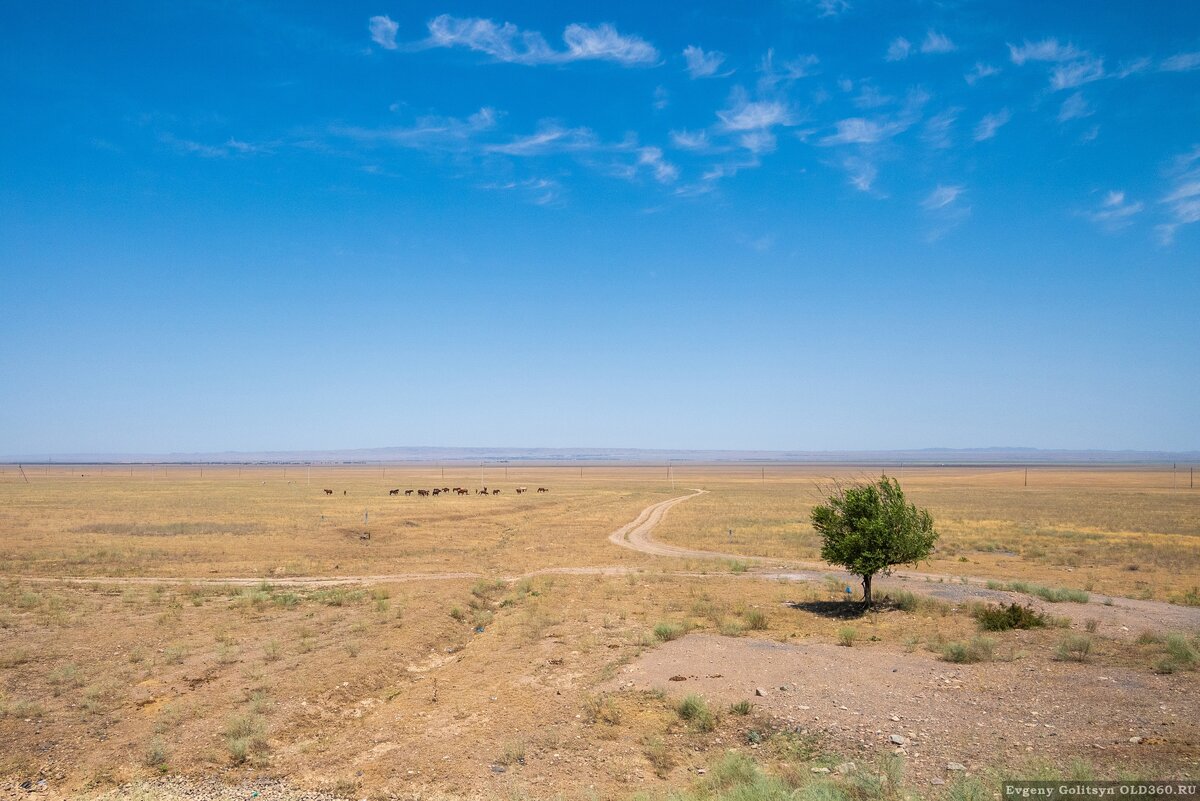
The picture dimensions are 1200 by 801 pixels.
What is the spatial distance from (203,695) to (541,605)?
35.3 feet

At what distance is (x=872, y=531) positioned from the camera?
21.6 metres

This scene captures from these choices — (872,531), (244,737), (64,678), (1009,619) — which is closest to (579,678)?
(244,737)

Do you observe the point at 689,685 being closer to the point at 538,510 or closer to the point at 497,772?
the point at 497,772

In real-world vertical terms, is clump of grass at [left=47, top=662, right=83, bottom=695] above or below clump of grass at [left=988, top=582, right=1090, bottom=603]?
below

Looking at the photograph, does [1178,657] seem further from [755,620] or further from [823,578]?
[823,578]

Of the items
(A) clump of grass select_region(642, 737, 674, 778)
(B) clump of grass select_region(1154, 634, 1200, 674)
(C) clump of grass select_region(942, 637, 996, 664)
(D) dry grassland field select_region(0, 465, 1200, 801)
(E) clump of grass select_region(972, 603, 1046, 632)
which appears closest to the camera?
(D) dry grassland field select_region(0, 465, 1200, 801)

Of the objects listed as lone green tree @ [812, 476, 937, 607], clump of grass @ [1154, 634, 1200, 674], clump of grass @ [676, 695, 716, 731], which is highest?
lone green tree @ [812, 476, 937, 607]

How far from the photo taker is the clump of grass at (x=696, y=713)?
11.9 m

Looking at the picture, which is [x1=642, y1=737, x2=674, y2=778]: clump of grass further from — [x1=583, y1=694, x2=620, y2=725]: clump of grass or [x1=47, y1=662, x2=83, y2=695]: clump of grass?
[x1=47, y1=662, x2=83, y2=695]: clump of grass

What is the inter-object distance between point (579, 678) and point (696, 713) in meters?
3.62

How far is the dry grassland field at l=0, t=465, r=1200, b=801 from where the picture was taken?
407 inches

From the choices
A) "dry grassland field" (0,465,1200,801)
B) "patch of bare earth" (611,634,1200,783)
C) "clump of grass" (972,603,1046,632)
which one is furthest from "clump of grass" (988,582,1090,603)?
"patch of bare earth" (611,634,1200,783)

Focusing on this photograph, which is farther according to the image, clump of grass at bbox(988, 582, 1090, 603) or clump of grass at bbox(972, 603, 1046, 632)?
clump of grass at bbox(988, 582, 1090, 603)

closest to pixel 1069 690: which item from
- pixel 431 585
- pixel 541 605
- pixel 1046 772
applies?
pixel 1046 772
